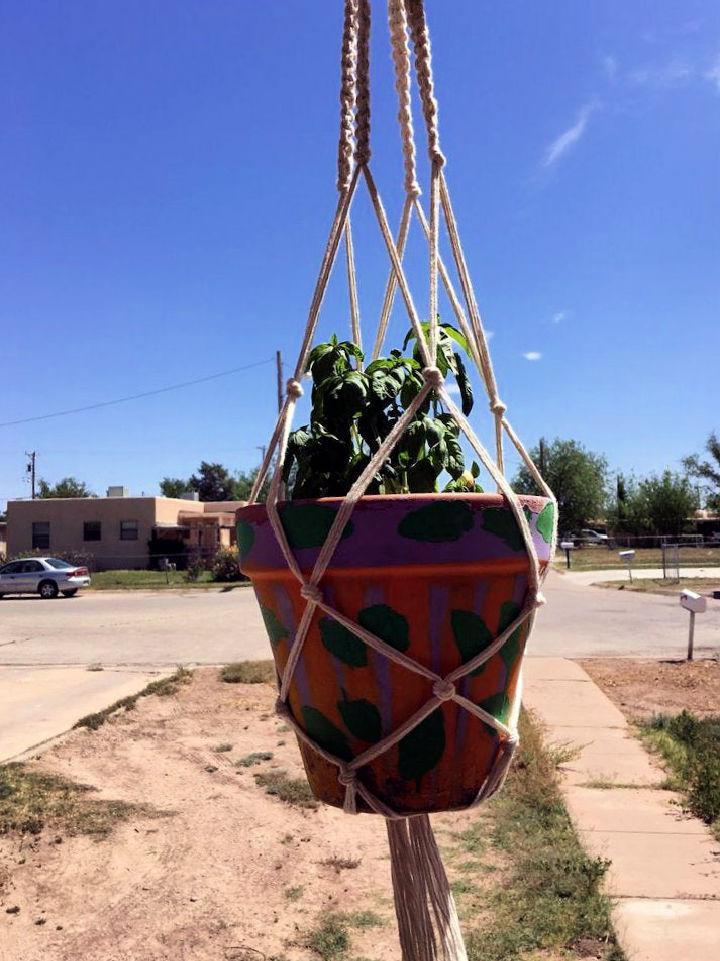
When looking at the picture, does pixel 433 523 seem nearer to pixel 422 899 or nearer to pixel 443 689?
pixel 443 689

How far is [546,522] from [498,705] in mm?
333

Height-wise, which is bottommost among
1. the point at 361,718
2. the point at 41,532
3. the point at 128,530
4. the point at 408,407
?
the point at 41,532

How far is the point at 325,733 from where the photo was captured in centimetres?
144

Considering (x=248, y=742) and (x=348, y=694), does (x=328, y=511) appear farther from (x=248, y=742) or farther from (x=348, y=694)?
(x=248, y=742)

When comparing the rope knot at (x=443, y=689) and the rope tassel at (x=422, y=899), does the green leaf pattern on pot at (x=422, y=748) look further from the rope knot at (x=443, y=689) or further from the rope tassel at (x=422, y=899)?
the rope tassel at (x=422, y=899)

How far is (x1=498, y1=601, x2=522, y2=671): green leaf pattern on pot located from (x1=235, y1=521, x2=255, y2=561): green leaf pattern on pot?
0.45 metres

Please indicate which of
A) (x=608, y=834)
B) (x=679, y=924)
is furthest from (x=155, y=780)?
(x=679, y=924)

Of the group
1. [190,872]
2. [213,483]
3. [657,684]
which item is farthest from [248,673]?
[213,483]

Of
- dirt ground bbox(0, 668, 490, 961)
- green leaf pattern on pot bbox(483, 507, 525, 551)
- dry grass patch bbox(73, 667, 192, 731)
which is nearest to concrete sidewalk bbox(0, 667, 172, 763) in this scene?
dry grass patch bbox(73, 667, 192, 731)

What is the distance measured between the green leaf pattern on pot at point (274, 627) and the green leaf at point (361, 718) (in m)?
0.16

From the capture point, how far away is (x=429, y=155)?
1.61m

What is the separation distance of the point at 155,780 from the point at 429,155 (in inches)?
176

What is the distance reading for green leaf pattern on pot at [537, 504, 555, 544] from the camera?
4.65 feet

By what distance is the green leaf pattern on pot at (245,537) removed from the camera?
145 cm
